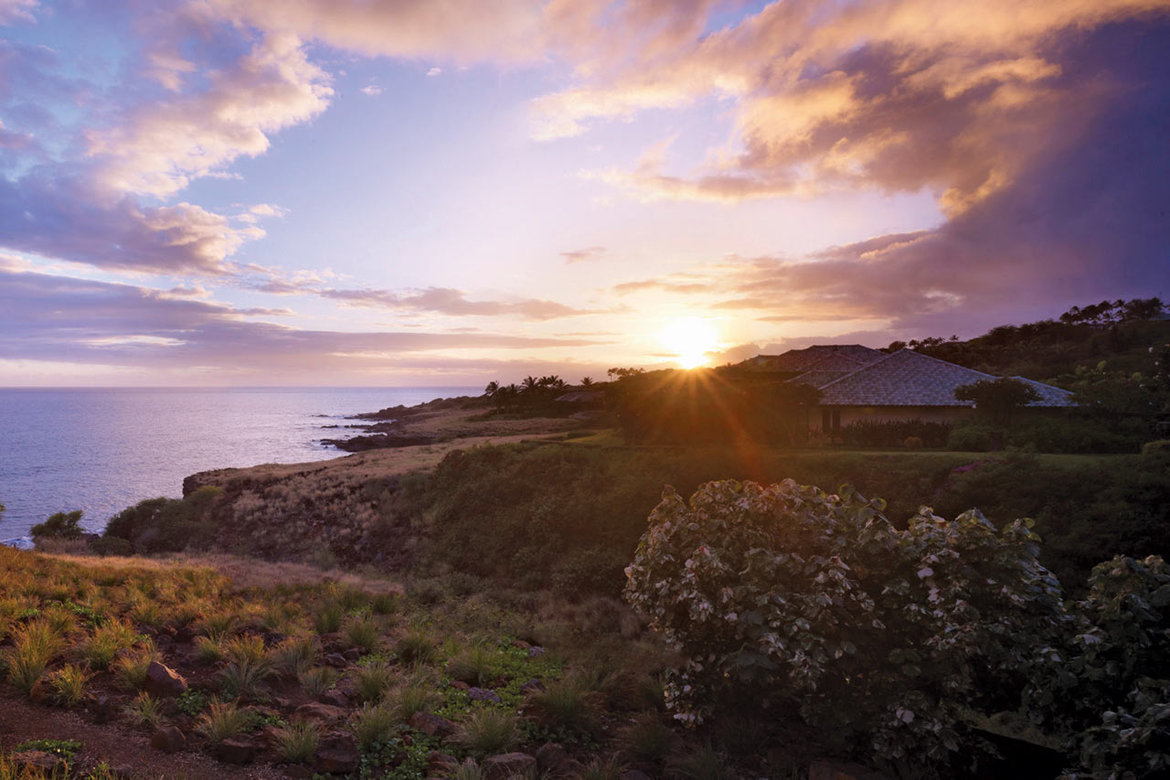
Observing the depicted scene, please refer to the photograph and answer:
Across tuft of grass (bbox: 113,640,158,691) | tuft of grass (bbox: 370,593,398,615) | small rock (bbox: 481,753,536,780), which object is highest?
tuft of grass (bbox: 113,640,158,691)

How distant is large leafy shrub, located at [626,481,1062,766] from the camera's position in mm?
6809

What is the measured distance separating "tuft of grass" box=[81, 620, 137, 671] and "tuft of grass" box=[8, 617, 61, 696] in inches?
17.6

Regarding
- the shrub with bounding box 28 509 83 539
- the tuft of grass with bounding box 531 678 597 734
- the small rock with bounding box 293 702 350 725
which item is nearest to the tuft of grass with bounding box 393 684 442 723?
the small rock with bounding box 293 702 350 725

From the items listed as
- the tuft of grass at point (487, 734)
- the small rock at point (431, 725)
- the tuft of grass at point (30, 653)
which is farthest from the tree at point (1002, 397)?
the tuft of grass at point (30, 653)

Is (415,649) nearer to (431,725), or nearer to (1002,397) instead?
(431,725)

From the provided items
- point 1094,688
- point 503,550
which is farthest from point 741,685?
point 503,550

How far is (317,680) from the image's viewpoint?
31.0 feet

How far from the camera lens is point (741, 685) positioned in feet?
26.3

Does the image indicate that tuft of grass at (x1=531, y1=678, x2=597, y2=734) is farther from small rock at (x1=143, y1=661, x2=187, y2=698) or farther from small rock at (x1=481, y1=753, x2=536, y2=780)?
small rock at (x1=143, y1=661, x2=187, y2=698)

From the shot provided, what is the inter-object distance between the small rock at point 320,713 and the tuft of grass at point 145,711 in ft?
5.28

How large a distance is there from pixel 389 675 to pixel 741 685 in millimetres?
5771

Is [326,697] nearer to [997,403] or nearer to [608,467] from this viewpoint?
[608,467]

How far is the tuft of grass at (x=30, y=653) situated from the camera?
791cm

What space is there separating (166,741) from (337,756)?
6.47 ft
